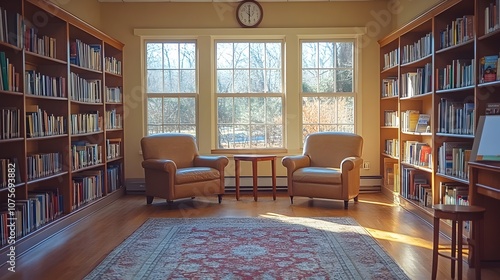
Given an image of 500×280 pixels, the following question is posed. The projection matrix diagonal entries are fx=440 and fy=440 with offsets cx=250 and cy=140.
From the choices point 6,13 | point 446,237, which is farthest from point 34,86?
point 446,237

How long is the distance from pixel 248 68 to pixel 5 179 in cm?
420

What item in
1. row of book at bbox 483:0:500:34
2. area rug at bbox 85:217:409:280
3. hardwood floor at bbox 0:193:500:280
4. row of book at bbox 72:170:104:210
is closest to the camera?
area rug at bbox 85:217:409:280

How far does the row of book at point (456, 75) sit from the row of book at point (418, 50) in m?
0.42

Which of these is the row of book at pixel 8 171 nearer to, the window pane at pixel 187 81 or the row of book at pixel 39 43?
the row of book at pixel 39 43

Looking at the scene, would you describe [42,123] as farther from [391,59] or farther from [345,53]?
[391,59]

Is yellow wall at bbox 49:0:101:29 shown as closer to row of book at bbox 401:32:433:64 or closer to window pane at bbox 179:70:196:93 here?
window pane at bbox 179:70:196:93

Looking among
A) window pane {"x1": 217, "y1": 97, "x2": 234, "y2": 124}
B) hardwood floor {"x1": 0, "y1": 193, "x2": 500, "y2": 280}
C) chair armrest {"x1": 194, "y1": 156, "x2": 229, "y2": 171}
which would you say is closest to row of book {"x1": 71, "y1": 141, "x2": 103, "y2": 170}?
hardwood floor {"x1": 0, "y1": 193, "x2": 500, "y2": 280}

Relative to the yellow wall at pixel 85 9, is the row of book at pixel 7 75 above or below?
below

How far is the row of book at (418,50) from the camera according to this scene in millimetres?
5137

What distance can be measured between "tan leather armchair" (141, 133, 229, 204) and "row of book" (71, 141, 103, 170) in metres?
0.61

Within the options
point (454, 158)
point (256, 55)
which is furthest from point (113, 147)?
point (454, 158)

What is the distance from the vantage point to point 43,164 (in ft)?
14.8

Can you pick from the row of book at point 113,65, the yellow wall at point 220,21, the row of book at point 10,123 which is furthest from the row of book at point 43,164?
the yellow wall at point 220,21

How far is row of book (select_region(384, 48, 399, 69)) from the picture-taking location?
20.6ft
